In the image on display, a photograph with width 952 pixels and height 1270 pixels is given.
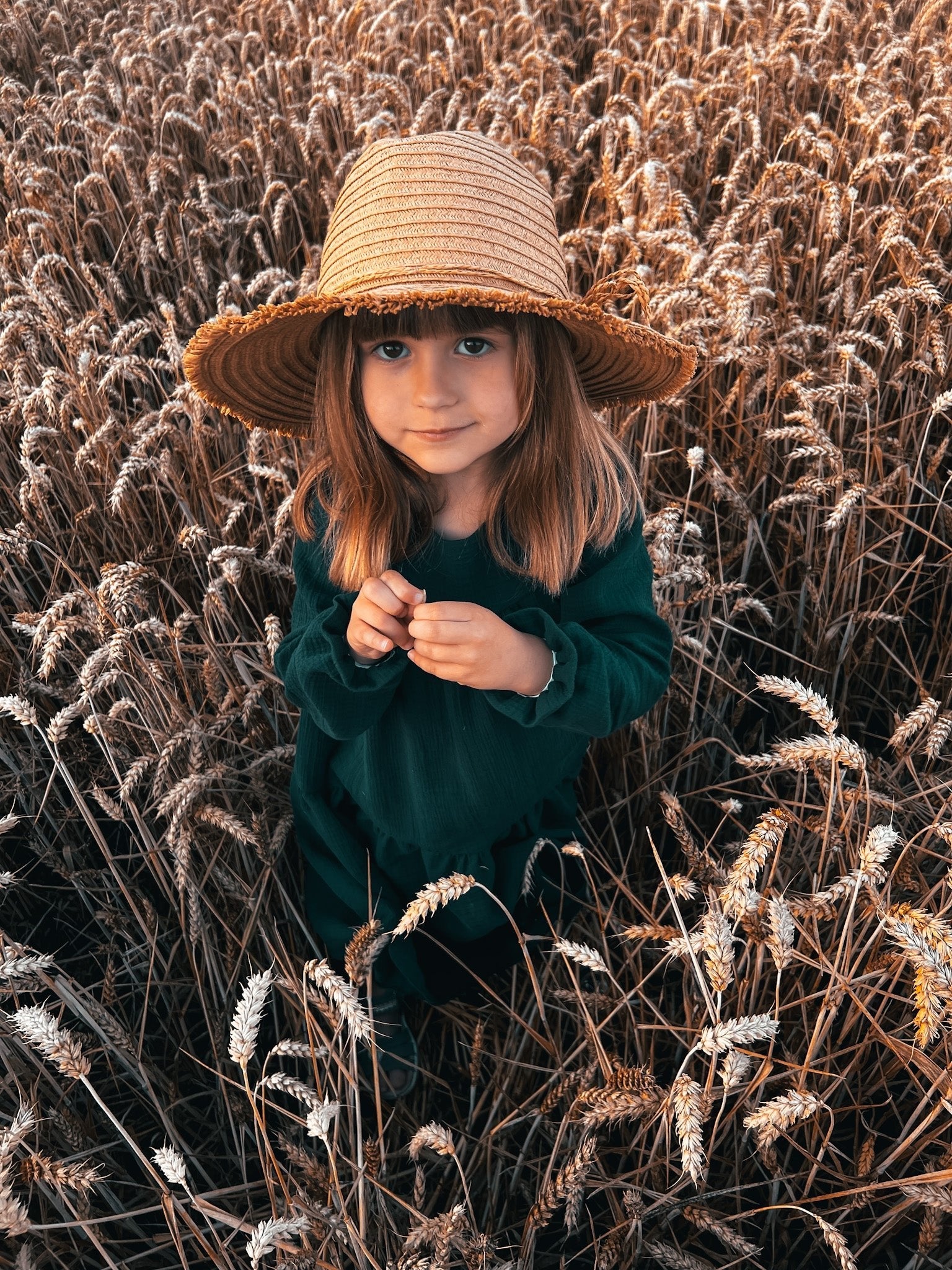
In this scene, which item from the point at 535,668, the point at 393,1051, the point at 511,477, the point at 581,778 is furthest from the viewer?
the point at 581,778

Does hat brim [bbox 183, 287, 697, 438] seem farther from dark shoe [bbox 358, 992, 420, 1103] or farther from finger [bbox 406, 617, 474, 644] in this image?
dark shoe [bbox 358, 992, 420, 1103]

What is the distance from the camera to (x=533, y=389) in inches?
47.6

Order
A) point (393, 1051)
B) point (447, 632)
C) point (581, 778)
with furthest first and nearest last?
point (581, 778), point (393, 1051), point (447, 632)

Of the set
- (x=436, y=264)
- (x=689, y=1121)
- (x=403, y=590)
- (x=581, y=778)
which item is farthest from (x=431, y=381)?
(x=581, y=778)

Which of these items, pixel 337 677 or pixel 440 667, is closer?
pixel 440 667

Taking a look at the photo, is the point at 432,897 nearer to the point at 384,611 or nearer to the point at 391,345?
the point at 384,611

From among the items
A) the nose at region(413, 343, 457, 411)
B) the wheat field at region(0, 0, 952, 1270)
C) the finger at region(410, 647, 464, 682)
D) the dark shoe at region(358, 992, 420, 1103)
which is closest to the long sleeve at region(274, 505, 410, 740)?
the finger at region(410, 647, 464, 682)

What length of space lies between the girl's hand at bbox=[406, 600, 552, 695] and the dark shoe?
744 mm

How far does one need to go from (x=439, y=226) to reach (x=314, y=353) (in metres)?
0.32

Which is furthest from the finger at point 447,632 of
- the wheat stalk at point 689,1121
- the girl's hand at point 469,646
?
the wheat stalk at point 689,1121

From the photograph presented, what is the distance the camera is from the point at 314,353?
4.36ft

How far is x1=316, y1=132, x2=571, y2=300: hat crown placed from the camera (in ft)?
3.56

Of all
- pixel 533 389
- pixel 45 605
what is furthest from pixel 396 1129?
pixel 45 605

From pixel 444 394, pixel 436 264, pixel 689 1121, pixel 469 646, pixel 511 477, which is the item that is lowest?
pixel 689 1121
